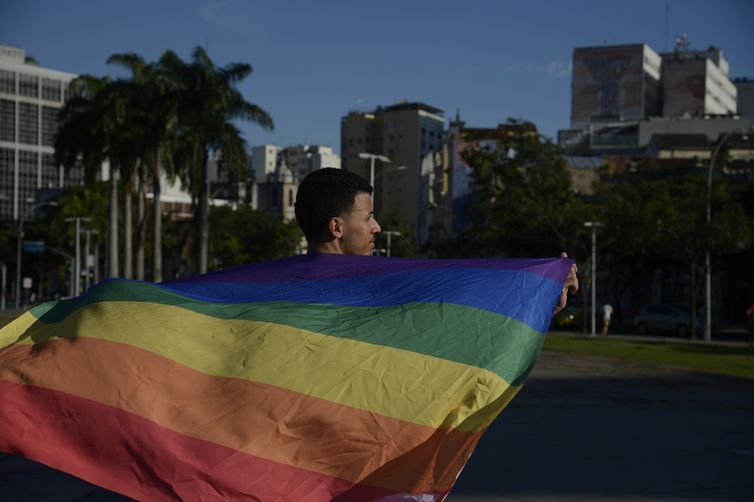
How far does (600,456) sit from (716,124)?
106 m

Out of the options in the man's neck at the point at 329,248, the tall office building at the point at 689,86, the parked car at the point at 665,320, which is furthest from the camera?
the tall office building at the point at 689,86

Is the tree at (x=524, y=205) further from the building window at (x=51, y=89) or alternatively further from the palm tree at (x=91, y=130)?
the building window at (x=51, y=89)

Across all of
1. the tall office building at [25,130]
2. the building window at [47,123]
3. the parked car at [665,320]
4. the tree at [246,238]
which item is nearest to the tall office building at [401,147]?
the tall office building at [25,130]

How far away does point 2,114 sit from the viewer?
167750 mm

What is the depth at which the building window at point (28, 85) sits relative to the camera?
16912 centimetres

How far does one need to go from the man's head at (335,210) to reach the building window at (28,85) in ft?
568

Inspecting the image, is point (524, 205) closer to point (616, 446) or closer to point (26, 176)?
point (616, 446)

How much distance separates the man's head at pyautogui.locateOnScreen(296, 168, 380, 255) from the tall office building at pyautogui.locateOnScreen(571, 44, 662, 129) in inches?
5115

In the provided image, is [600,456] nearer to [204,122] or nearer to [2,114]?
[204,122]

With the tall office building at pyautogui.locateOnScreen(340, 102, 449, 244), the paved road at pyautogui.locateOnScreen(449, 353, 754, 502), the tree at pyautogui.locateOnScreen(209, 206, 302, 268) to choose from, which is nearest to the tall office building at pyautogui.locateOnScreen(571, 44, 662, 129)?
the tall office building at pyautogui.locateOnScreen(340, 102, 449, 244)

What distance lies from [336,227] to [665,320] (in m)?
53.2

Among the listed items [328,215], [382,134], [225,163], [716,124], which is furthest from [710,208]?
[382,134]

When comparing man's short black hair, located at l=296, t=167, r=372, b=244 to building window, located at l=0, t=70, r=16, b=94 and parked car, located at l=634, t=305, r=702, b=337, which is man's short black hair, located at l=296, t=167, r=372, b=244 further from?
building window, located at l=0, t=70, r=16, b=94

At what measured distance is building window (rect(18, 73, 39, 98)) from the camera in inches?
6658
